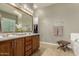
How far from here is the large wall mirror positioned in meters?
2.05

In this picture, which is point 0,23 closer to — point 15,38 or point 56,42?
point 15,38

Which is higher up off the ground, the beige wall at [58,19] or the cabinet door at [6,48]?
the beige wall at [58,19]

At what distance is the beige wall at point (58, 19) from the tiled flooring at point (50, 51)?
119mm

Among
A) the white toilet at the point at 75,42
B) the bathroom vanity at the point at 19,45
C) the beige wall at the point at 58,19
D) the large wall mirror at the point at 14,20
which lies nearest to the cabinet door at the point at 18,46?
the bathroom vanity at the point at 19,45

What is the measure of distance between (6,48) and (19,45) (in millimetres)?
343

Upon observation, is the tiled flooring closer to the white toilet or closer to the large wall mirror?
the white toilet

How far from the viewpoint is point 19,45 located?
2.16 m

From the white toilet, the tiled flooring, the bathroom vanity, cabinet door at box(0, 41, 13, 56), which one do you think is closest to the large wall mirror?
the bathroom vanity

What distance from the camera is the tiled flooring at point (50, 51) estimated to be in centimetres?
207

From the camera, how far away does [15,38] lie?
6.65 feet

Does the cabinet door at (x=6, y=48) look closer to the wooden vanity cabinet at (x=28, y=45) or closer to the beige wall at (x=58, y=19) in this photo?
the wooden vanity cabinet at (x=28, y=45)

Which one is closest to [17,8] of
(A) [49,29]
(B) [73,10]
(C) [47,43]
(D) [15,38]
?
(D) [15,38]

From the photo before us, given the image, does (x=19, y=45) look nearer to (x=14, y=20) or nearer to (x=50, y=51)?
(x=14, y=20)

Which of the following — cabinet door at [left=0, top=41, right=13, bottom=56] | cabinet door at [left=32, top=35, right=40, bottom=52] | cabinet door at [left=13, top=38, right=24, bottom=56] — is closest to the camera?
cabinet door at [left=0, top=41, right=13, bottom=56]
